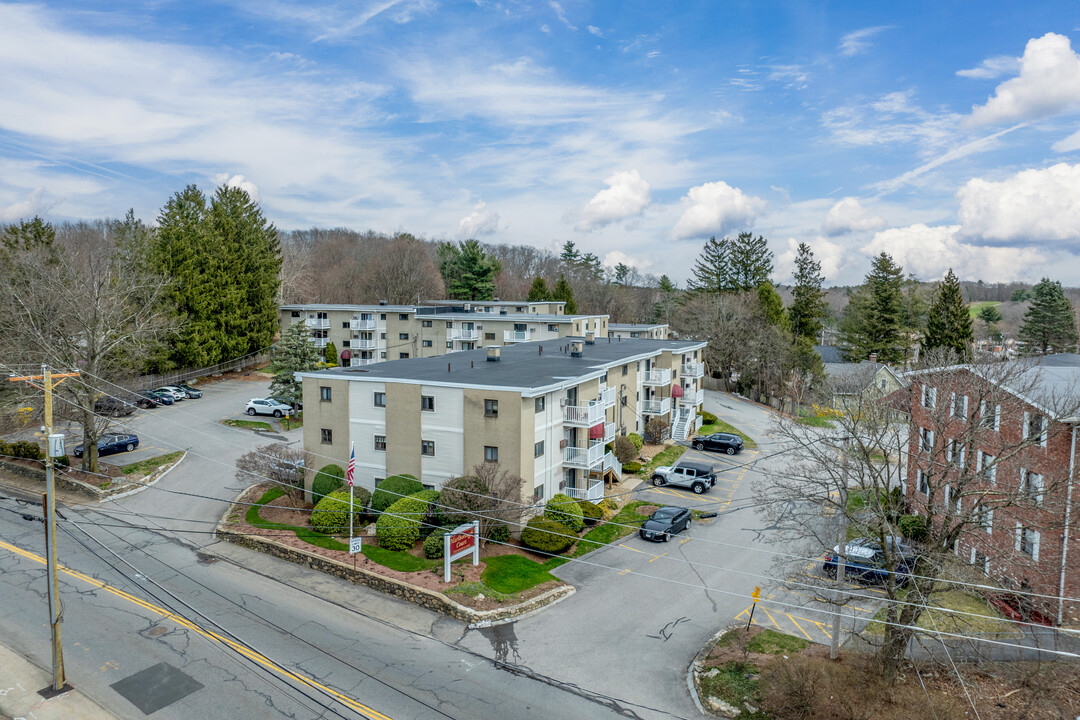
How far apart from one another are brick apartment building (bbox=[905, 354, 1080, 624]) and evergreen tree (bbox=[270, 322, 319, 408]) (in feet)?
133

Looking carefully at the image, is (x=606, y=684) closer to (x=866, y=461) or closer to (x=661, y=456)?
(x=866, y=461)

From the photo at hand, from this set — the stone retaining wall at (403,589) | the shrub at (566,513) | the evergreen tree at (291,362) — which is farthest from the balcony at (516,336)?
the stone retaining wall at (403,589)

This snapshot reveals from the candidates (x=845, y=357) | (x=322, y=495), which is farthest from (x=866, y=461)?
(x=845, y=357)

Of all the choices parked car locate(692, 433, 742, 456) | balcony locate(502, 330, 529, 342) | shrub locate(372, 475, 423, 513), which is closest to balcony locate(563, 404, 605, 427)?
shrub locate(372, 475, 423, 513)

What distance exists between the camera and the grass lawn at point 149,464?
34.8 meters

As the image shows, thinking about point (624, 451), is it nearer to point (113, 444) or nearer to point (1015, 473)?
point (1015, 473)

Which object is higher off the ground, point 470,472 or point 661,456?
point 470,472

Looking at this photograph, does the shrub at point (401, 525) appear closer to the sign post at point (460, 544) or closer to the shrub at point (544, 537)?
the sign post at point (460, 544)

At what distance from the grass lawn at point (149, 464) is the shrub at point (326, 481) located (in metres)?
11.8

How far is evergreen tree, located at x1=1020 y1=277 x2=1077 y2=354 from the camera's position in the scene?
7481 cm

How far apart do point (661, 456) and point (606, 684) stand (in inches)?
995

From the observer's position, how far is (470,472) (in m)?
27.8

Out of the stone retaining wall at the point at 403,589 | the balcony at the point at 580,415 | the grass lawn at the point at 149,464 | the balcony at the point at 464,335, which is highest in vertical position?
the balcony at the point at 464,335

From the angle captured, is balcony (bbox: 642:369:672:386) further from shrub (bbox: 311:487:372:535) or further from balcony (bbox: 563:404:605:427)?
shrub (bbox: 311:487:372:535)
